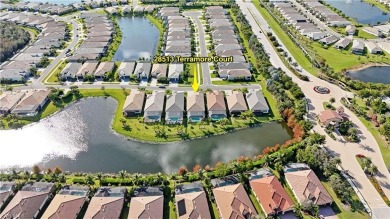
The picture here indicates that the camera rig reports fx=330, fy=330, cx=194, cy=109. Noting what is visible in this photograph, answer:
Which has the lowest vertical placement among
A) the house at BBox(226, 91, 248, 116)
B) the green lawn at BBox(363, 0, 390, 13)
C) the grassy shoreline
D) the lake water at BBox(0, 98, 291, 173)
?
the lake water at BBox(0, 98, 291, 173)

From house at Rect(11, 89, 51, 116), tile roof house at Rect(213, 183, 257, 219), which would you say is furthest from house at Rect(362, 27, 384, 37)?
house at Rect(11, 89, 51, 116)

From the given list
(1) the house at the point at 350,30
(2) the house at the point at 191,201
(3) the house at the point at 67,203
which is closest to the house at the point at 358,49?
(1) the house at the point at 350,30

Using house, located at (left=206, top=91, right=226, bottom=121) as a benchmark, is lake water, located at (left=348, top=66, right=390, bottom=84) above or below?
below

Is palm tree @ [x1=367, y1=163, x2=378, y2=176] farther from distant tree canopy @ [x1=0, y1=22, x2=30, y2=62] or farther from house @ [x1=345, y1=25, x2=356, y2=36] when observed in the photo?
distant tree canopy @ [x1=0, y1=22, x2=30, y2=62]

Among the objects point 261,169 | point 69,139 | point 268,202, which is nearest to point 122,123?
point 69,139

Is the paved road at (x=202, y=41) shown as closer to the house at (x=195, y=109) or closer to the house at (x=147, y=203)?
the house at (x=195, y=109)

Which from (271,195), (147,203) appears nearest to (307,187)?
(271,195)
